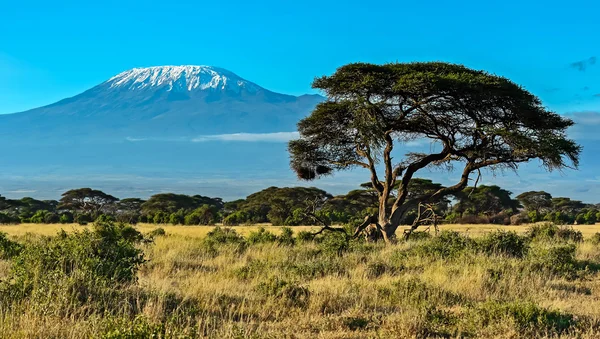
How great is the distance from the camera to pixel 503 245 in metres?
12.7

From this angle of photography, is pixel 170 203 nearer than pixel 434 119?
No

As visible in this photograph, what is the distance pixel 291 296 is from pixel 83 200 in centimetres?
5241

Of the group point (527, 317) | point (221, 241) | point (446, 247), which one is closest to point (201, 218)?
point (221, 241)

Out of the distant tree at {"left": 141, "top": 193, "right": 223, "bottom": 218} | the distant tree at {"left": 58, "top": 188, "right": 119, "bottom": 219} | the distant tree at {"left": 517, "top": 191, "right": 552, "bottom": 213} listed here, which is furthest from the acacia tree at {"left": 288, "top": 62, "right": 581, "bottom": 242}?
the distant tree at {"left": 58, "top": 188, "right": 119, "bottom": 219}

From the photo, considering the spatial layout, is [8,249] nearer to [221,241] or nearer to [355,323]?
[221,241]

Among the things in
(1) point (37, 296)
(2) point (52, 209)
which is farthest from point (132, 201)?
(1) point (37, 296)

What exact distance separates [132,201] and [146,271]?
4721cm

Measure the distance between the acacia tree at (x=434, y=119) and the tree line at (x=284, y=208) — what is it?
15.7 meters

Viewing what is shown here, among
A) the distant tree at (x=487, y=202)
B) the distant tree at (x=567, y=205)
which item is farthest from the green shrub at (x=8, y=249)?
the distant tree at (x=567, y=205)

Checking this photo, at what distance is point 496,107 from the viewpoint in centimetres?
1620

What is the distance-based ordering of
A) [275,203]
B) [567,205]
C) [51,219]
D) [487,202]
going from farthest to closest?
[567,205] → [487,202] → [275,203] → [51,219]

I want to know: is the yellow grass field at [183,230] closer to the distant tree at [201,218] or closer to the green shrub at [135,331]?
the distant tree at [201,218]

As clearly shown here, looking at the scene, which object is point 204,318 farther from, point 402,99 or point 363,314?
point 402,99

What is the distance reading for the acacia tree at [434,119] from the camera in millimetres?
15078
